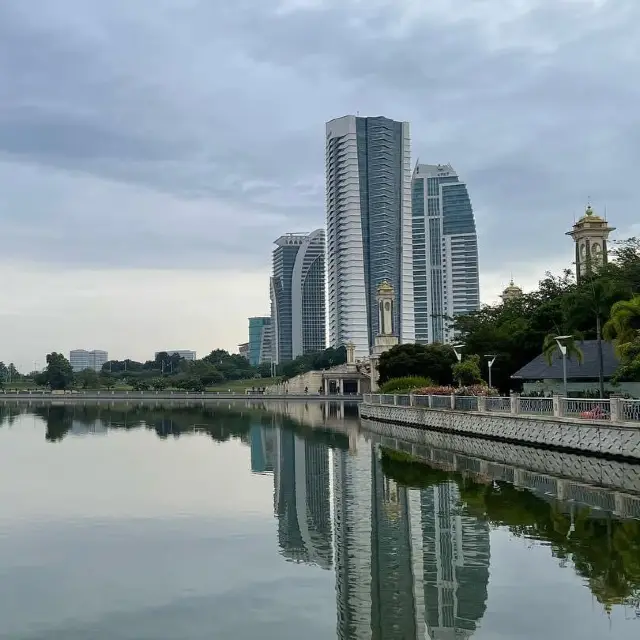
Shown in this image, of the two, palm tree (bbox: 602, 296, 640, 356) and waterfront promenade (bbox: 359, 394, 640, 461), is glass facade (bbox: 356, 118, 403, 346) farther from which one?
palm tree (bbox: 602, 296, 640, 356)

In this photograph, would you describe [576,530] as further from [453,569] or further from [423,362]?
[423,362]

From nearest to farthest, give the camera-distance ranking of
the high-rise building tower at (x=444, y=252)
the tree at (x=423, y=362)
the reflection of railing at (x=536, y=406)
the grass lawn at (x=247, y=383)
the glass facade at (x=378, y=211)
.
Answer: the reflection of railing at (x=536, y=406)
the tree at (x=423, y=362)
the grass lawn at (x=247, y=383)
the glass facade at (x=378, y=211)
the high-rise building tower at (x=444, y=252)

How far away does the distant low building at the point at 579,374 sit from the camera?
100 ft

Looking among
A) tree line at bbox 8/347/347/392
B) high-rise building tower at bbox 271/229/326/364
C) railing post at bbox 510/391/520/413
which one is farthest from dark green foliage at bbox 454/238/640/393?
high-rise building tower at bbox 271/229/326/364

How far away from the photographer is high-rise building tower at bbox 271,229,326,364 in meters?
164

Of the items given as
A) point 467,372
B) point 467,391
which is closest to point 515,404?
point 467,391

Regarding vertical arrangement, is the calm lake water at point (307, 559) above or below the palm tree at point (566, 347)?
below

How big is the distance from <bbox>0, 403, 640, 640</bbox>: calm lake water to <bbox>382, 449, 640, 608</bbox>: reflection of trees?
0.04 meters

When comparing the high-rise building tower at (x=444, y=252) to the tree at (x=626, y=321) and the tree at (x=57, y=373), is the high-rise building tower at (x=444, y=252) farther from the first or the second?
the tree at (x=626, y=321)

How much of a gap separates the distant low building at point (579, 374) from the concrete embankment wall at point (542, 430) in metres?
3.61

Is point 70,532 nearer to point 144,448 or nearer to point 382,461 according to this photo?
point 382,461

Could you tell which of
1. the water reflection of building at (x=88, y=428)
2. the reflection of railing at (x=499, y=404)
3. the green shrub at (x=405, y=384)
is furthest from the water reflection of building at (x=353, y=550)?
the green shrub at (x=405, y=384)

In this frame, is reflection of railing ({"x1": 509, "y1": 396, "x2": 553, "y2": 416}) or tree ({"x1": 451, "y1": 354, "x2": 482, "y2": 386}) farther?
tree ({"x1": 451, "y1": 354, "x2": 482, "y2": 386})

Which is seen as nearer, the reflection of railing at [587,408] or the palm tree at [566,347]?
the reflection of railing at [587,408]
